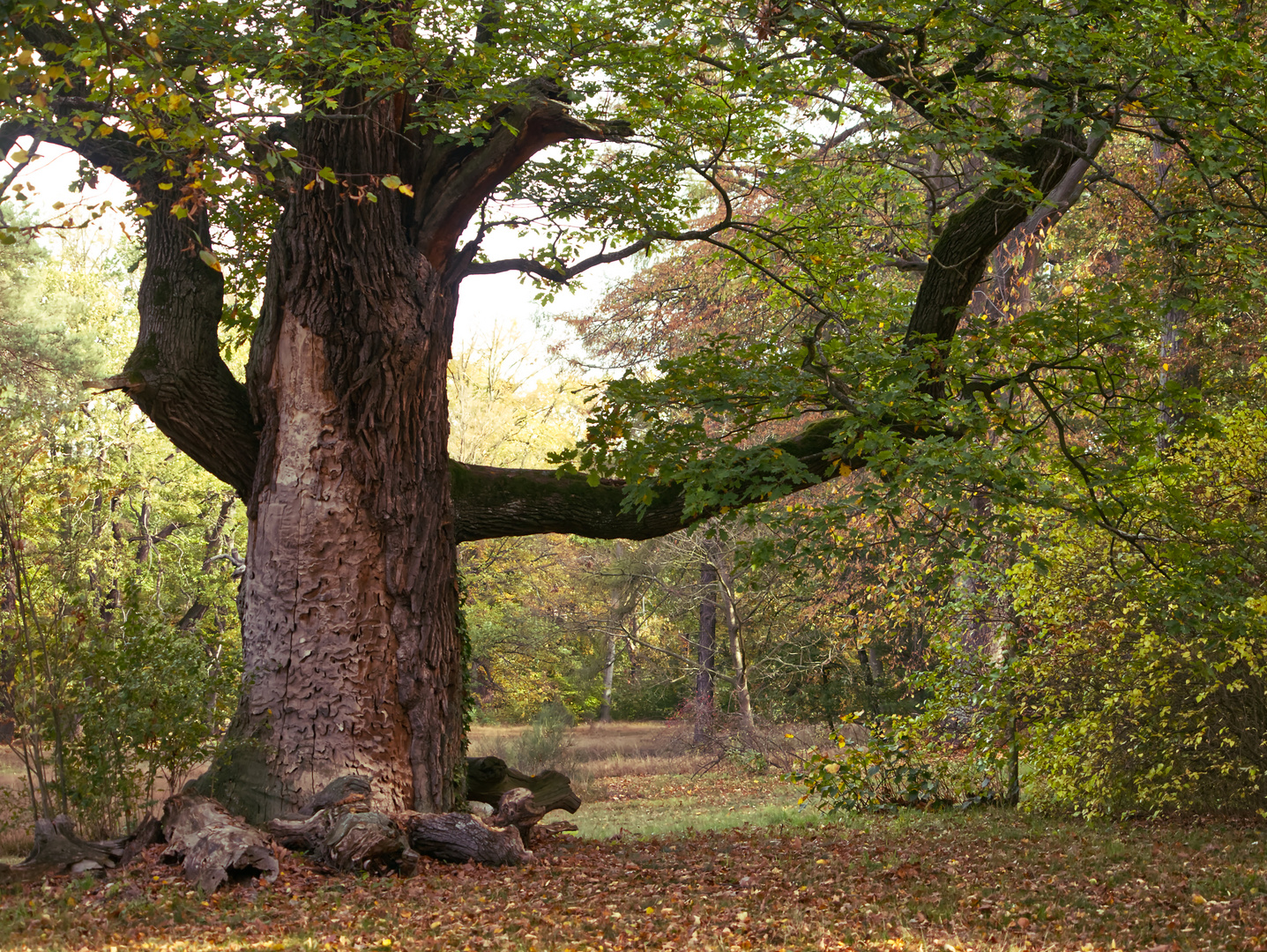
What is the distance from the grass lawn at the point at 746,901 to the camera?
5082 mm

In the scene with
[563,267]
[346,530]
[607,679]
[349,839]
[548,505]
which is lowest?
[607,679]

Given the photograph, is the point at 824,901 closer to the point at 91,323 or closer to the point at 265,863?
the point at 265,863

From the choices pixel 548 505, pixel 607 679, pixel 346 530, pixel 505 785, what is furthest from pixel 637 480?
pixel 607 679

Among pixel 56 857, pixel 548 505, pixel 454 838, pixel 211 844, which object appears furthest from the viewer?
pixel 548 505

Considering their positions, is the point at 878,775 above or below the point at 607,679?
above

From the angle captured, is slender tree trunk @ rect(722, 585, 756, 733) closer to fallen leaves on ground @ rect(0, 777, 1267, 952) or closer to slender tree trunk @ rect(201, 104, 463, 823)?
fallen leaves on ground @ rect(0, 777, 1267, 952)

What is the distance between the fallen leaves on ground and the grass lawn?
18 mm

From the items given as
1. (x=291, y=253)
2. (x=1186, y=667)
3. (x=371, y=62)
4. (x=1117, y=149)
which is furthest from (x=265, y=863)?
(x=1117, y=149)

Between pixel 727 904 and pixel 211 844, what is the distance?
3.35m

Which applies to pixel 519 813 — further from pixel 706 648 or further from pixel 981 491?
pixel 706 648

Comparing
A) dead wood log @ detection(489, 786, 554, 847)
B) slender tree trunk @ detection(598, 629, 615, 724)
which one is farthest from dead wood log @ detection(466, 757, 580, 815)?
slender tree trunk @ detection(598, 629, 615, 724)

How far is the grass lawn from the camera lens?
5.08 meters

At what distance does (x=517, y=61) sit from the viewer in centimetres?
804

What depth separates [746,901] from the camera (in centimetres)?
604
